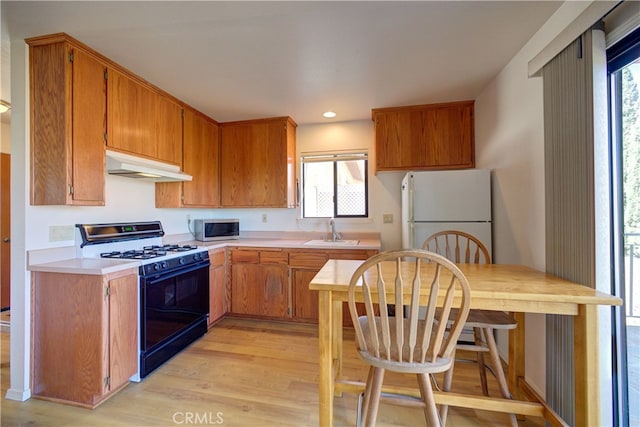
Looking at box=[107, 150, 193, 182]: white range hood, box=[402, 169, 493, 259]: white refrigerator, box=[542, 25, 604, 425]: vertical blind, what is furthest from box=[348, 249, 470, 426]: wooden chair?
box=[107, 150, 193, 182]: white range hood

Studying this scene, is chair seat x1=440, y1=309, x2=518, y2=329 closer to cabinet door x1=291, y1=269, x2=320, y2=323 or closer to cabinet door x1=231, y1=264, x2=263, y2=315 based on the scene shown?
cabinet door x1=291, y1=269, x2=320, y2=323

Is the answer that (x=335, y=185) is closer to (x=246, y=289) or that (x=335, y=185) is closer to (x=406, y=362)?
(x=246, y=289)

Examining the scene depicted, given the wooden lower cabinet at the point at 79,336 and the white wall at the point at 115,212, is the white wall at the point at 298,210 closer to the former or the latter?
the white wall at the point at 115,212

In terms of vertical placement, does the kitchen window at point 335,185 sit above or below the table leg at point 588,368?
above

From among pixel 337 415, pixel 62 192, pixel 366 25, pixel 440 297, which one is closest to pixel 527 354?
→ pixel 440 297

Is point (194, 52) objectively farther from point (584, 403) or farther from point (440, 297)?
point (584, 403)

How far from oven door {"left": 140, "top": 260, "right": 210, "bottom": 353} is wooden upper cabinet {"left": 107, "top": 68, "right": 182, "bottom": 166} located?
41.9 inches

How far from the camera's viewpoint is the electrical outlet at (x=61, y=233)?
186 cm

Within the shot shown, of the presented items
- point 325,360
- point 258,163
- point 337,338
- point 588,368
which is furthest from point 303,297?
point 588,368

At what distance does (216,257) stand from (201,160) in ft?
3.66

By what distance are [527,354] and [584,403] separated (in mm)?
726

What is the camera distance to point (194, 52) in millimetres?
1874

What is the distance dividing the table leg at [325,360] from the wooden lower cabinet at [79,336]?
4.47 feet

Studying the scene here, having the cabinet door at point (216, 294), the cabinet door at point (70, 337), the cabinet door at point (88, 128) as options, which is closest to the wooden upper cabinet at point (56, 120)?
the cabinet door at point (88, 128)
